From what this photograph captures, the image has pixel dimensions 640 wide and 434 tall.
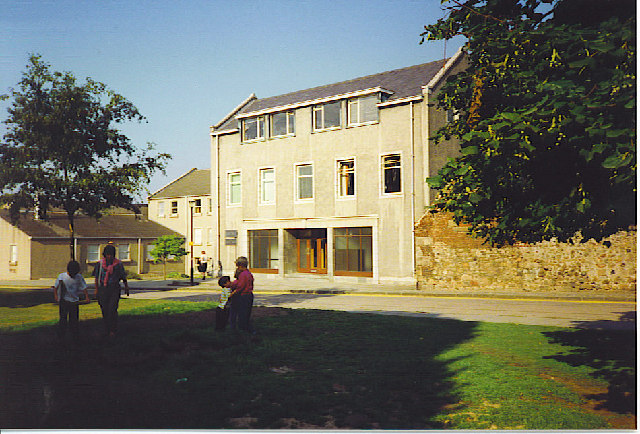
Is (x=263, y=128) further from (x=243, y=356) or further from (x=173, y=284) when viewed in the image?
(x=243, y=356)

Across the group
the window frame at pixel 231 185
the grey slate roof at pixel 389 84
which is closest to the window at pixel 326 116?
the grey slate roof at pixel 389 84

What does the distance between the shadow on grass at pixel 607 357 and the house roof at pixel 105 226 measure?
10.5 meters

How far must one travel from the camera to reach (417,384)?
24.3 ft

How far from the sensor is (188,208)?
4694 centimetres

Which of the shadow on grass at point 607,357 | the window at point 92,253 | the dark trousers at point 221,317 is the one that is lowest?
the shadow on grass at point 607,357

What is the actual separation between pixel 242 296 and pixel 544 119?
7.19 m

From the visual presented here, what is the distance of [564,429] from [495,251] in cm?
1706

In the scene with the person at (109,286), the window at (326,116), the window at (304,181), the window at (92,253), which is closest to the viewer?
the person at (109,286)

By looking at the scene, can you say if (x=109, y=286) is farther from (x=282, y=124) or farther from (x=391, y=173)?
(x=282, y=124)

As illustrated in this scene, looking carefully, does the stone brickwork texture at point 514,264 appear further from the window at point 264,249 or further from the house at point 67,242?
the house at point 67,242

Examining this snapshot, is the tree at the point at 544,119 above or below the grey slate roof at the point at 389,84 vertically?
below

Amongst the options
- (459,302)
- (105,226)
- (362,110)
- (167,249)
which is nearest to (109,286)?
(459,302)

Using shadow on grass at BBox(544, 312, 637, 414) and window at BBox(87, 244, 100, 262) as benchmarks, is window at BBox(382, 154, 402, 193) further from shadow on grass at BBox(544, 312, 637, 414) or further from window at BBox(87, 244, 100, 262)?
shadow on grass at BBox(544, 312, 637, 414)

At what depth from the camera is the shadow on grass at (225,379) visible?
6.14 meters
